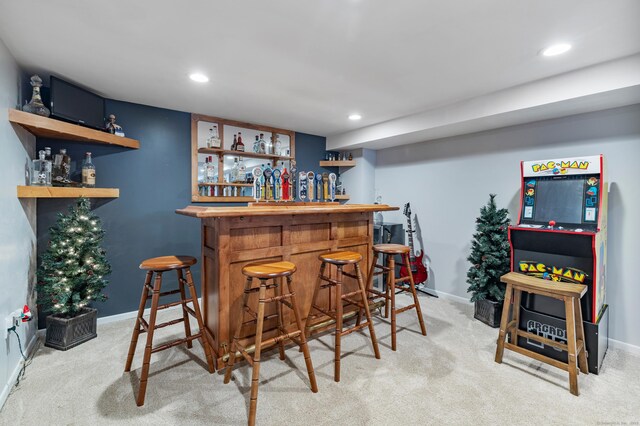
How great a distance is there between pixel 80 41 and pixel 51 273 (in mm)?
1921

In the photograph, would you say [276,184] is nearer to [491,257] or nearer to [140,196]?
[140,196]

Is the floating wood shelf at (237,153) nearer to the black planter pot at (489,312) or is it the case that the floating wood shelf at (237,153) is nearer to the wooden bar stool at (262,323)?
the wooden bar stool at (262,323)

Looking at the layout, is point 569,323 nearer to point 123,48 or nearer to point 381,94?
point 381,94

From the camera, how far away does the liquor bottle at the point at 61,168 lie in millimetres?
2697

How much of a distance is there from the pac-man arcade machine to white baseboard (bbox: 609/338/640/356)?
5.1 inches

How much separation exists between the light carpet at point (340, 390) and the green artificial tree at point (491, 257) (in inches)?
23.8

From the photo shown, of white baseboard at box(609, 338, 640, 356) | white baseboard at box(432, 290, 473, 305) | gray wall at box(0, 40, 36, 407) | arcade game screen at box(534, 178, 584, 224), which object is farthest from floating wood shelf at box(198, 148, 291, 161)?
white baseboard at box(609, 338, 640, 356)

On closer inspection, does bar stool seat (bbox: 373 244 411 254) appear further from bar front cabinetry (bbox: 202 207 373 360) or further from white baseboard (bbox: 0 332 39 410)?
white baseboard (bbox: 0 332 39 410)

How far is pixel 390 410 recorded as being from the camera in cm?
179

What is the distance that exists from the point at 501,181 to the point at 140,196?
4.17 m

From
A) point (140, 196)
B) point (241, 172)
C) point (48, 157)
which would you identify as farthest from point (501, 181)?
point (48, 157)

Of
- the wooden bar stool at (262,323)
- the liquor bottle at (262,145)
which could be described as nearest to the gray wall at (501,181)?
the liquor bottle at (262,145)

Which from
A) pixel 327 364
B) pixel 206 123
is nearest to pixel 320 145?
pixel 206 123

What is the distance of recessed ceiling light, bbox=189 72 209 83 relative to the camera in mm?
2473
